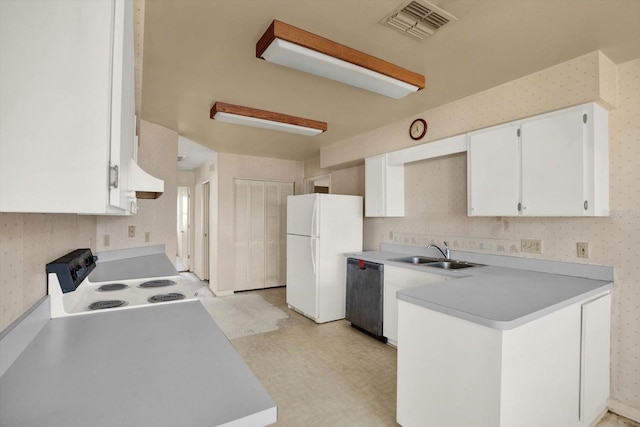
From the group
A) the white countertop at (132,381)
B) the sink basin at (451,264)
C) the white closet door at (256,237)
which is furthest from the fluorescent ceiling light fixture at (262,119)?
the white countertop at (132,381)

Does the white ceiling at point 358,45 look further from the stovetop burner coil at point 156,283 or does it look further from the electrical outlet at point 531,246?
the stovetop burner coil at point 156,283

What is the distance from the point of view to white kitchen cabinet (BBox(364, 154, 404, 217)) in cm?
368

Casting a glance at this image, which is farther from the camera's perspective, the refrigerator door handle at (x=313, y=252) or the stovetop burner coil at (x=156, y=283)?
the refrigerator door handle at (x=313, y=252)

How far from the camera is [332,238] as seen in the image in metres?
3.91

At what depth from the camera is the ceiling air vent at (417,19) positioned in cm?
158

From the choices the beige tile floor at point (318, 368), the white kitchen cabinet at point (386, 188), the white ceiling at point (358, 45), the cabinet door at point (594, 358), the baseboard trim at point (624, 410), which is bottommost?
the beige tile floor at point (318, 368)

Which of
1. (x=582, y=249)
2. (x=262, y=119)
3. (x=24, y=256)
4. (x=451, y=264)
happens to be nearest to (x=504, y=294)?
(x=582, y=249)

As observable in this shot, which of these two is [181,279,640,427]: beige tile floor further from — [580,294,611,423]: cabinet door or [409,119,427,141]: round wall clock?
[409,119,427,141]: round wall clock

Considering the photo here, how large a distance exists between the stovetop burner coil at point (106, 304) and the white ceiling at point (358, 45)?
153 cm

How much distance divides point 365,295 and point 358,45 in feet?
8.01

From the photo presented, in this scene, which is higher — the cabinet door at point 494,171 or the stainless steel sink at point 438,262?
the cabinet door at point 494,171

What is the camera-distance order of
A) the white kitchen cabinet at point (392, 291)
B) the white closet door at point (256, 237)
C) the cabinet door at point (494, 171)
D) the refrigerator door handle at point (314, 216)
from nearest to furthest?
the cabinet door at point (494, 171) < the white kitchen cabinet at point (392, 291) < the refrigerator door handle at point (314, 216) < the white closet door at point (256, 237)

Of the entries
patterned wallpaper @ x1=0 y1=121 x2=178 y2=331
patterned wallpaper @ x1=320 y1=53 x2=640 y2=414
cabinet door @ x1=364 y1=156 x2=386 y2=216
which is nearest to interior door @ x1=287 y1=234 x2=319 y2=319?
cabinet door @ x1=364 y1=156 x2=386 y2=216

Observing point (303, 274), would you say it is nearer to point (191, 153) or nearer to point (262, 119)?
point (262, 119)
